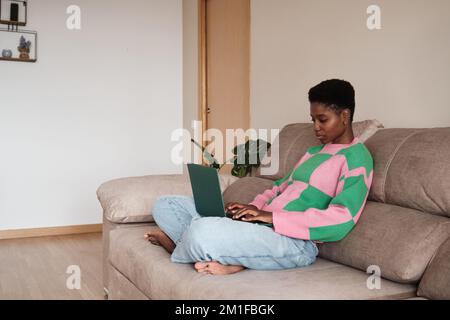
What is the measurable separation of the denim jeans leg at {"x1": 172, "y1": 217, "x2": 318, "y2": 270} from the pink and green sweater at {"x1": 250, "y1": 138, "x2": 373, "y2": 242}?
6cm

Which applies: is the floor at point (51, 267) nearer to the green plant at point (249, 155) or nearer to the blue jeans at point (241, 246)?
the green plant at point (249, 155)

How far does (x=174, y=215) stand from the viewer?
1.99 metres

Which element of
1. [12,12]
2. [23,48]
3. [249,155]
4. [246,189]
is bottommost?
[246,189]

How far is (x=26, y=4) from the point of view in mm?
4141

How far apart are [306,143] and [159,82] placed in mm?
2706

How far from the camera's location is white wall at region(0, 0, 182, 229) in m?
4.20

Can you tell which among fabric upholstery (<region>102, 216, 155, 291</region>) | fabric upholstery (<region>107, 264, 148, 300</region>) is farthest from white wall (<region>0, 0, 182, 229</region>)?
fabric upholstery (<region>107, 264, 148, 300</region>)

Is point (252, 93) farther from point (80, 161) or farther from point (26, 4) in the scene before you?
point (26, 4)

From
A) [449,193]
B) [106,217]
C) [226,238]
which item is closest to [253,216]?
[226,238]

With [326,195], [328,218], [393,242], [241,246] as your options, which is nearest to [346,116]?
[326,195]

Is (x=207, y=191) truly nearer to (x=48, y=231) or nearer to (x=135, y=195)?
(x=135, y=195)

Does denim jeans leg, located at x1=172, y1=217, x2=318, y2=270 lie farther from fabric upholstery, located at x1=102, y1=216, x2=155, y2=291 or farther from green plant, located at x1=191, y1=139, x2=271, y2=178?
green plant, located at x1=191, y1=139, x2=271, y2=178

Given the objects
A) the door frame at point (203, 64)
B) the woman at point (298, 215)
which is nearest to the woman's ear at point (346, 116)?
the woman at point (298, 215)

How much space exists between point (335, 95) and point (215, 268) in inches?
30.0
